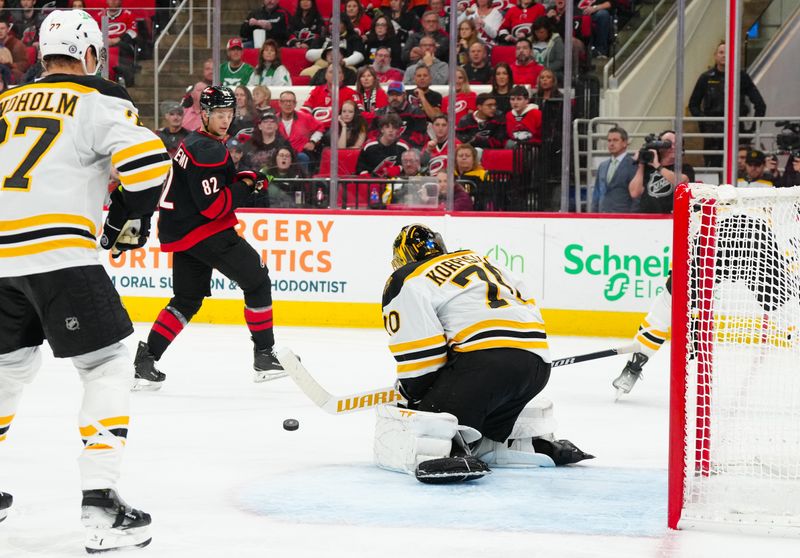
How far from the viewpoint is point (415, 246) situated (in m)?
3.80

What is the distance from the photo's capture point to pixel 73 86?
2.85 m

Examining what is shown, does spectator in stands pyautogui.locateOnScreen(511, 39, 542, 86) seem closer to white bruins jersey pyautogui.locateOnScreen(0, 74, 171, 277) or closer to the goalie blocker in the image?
the goalie blocker

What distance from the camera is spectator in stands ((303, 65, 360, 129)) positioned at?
8.16 metres

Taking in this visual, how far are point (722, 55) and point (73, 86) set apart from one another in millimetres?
5564

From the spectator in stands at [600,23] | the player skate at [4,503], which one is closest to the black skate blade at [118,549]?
the player skate at [4,503]

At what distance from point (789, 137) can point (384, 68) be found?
8.80ft

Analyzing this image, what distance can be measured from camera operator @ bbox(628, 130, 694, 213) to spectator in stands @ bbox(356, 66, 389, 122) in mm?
1738

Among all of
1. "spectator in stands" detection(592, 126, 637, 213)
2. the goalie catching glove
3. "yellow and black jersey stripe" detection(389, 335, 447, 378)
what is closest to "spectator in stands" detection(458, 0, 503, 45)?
"spectator in stands" detection(592, 126, 637, 213)

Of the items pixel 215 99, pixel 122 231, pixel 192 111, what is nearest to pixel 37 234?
pixel 122 231

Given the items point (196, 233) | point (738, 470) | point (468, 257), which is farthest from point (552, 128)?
point (738, 470)

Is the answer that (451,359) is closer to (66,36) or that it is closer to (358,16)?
(66,36)

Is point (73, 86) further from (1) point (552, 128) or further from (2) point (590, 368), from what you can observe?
(1) point (552, 128)

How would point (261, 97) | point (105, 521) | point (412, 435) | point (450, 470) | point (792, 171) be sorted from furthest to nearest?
point (261, 97) < point (792, 171) < point (412, 435) < point (450, 470) < point (105, 521)

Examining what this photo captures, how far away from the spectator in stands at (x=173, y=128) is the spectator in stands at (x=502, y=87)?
2.13m
